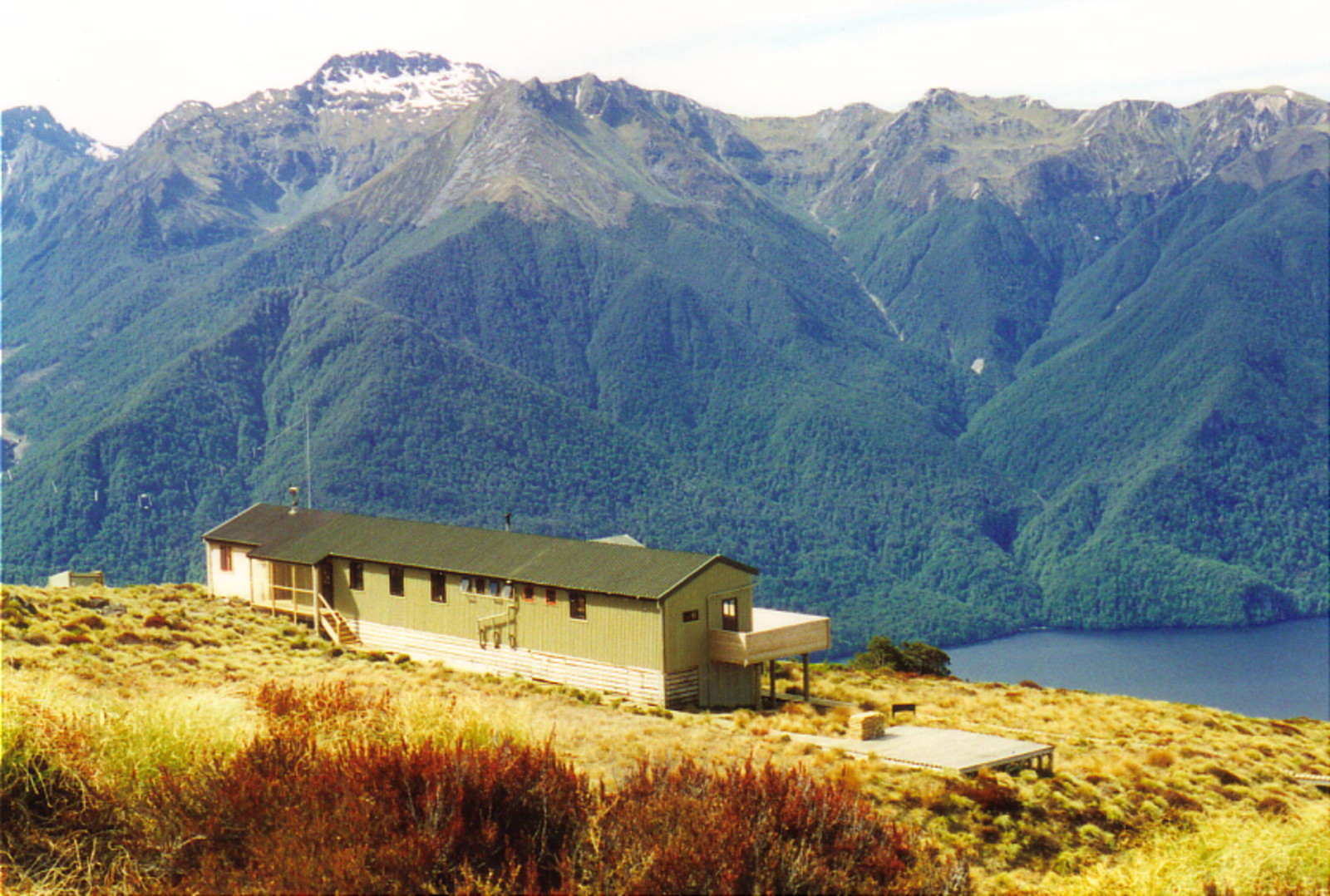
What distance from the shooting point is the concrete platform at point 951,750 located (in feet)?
94.6

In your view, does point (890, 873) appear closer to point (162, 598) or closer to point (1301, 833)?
point (1301, 833)

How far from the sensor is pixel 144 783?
15328 millimetres

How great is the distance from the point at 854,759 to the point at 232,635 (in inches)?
873

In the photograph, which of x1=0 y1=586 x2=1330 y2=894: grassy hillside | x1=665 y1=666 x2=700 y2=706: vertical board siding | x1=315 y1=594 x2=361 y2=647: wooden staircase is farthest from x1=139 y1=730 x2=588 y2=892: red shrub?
x1=315 y1=594 x2=361 y2=647: wooden staircase

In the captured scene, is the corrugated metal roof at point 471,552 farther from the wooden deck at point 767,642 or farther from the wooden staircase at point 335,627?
the wooden deck at point 767,642

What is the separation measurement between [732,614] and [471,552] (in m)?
8.57

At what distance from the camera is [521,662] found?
3997cm

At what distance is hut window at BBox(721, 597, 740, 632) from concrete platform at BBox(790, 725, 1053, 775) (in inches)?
277

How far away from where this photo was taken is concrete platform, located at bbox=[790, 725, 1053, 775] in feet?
94.6

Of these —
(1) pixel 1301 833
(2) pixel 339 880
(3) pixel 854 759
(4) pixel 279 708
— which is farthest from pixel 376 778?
(3) pixel 854 759

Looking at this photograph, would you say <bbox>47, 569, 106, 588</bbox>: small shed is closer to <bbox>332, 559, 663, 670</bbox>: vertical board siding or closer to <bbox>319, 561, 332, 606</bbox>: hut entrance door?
<bbox>319, 561, 332, 606</bbox>: hut entrance door

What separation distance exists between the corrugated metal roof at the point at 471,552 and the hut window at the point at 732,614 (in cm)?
101

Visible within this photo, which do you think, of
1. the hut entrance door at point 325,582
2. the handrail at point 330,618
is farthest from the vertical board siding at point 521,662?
the hut entrance door at point 325,582

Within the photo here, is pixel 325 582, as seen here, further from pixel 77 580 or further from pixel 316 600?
pixel 77 580
